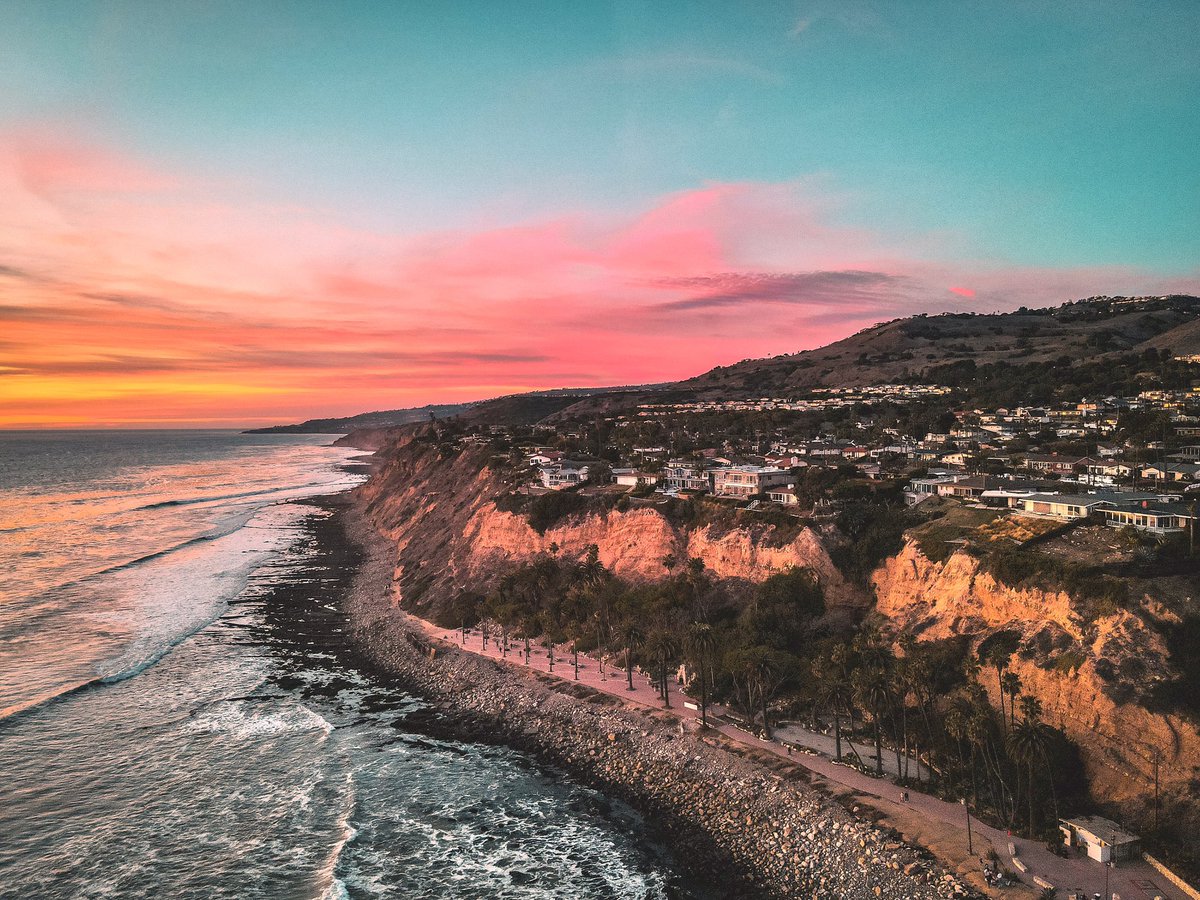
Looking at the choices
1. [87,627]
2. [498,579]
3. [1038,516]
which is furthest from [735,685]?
[87,627]

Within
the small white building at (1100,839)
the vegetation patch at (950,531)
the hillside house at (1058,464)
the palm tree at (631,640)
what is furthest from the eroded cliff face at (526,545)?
the hillside house at (1058,464)

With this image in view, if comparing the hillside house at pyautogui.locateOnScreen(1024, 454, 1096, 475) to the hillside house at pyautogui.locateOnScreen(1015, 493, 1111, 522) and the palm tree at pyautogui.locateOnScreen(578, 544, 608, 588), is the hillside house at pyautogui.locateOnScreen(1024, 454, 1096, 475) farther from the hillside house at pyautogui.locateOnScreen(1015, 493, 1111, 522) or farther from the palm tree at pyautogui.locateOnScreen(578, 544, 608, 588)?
the palm tree at pyautogui.locateOnScreen(578, 544, 608, 588)

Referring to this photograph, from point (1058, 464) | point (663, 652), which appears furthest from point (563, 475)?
point (1058, 464)

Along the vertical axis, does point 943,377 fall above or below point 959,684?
above

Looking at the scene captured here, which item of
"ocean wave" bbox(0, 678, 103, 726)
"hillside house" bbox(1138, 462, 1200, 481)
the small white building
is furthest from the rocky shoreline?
"hillside house" bbox(1138, 462, 1200, 481)

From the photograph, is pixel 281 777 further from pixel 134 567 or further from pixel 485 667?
pixel 134 567

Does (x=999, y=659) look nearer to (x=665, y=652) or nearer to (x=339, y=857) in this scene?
(x=665, y=652)

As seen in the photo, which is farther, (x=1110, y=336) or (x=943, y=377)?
(x=1110, y=336)

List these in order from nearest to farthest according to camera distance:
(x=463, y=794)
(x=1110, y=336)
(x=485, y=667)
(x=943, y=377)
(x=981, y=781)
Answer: (x=981, y=781) → (x=463, y=794) → (x=485, y=667) → (x=943, y=377) → (x=1110, y=336)
